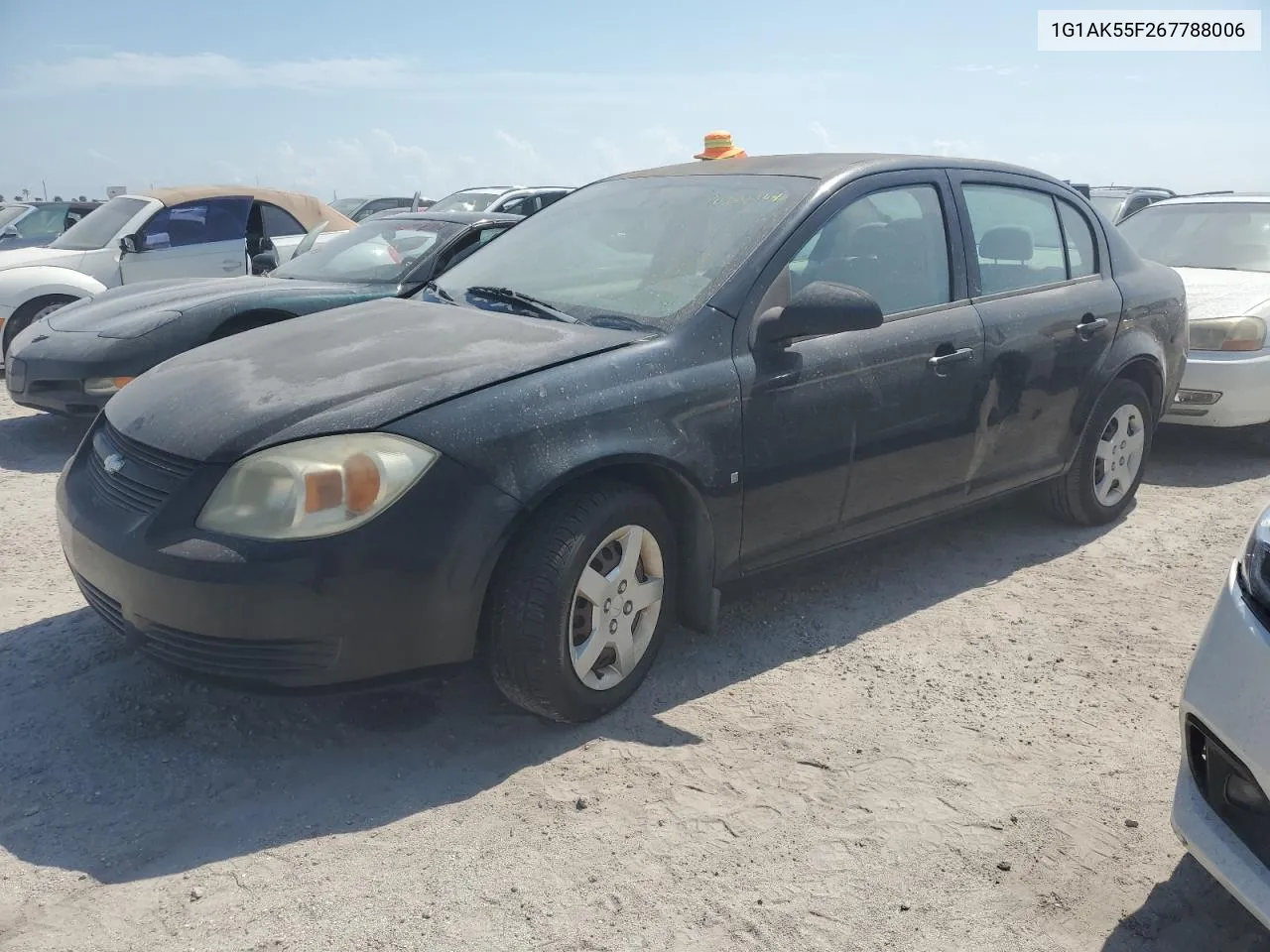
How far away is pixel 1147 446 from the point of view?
5.04 meters

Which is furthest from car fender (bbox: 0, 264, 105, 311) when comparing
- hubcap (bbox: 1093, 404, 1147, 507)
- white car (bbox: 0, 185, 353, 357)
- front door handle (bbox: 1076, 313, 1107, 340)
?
hubcap (bbox: 1093, 404, 1147, 507)

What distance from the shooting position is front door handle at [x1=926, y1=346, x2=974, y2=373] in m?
3.78

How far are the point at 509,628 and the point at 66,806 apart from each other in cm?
118

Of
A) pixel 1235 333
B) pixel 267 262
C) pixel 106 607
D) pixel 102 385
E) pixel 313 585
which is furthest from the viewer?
pixel 267 262

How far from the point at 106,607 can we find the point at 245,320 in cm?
329

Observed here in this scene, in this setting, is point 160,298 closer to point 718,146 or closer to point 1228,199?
point 718,146

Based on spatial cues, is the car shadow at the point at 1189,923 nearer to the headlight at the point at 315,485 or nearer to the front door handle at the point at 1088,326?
the headlight at the point at 315,485

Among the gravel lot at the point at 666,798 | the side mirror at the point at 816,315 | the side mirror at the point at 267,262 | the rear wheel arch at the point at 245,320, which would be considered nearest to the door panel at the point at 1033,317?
the gravel lot at the point at 666,798

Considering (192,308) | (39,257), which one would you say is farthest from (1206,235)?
(39,257)

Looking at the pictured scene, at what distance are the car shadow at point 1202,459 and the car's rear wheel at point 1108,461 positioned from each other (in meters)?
0.90

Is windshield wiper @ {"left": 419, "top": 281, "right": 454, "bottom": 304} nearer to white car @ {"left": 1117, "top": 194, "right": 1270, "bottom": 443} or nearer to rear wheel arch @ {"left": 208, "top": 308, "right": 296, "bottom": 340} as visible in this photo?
rear wheel arch @ {"left": 208, "top": 308, "right": 296, "bottom": 340}

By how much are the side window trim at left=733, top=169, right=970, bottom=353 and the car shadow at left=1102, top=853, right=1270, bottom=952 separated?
1.82 meters

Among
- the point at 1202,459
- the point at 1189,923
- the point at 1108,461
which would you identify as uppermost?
the point at 1108,461

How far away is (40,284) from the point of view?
310 inches
